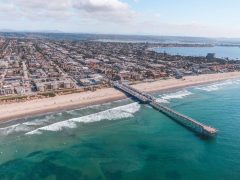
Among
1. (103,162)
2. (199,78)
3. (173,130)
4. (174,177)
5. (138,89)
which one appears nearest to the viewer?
(174,177)

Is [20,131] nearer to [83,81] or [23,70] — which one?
[83,81]

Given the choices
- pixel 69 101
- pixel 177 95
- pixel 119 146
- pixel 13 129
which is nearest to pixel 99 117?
pixel 69 101

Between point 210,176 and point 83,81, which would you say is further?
point 83,81

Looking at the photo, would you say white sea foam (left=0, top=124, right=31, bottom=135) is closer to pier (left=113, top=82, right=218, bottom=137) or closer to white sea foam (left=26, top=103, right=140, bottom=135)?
white sea foam (left=26, top=103, right=140, bottom=135)

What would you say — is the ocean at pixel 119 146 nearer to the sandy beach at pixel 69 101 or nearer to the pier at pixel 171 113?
the pier at pixel 171 113

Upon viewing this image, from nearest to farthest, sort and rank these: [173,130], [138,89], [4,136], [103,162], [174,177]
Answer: [174,177] < [103,162] < [4,136] < [173,130] < [138,89]

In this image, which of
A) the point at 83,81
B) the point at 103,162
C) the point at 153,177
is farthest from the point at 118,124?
the point at 83,81

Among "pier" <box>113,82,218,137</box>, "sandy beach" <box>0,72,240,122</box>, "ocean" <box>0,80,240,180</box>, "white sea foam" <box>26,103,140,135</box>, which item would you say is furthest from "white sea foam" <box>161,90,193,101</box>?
"white sea foam" <box>26,103,140,135</box>

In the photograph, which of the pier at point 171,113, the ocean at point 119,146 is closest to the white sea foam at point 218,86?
the ocean at point 119,146
